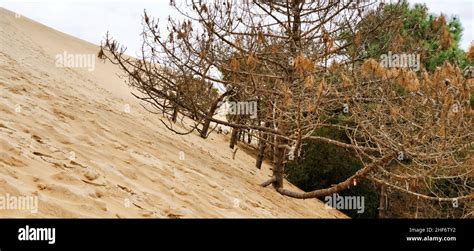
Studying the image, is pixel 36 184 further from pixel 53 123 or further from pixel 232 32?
pixel 232 32

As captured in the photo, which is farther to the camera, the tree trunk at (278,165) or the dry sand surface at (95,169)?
the tree trunk at (278,165)

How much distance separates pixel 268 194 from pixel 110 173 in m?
3.69
